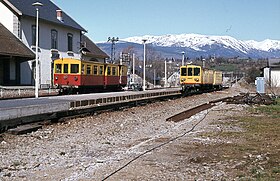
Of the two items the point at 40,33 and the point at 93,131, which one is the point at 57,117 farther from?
the point at 40,33

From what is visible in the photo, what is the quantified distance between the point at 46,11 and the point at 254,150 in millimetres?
38333

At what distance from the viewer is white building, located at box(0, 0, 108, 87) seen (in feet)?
129

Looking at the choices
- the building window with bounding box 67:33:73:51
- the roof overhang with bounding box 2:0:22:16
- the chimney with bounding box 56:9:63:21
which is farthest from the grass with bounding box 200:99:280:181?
the building window with bounding box 67:33:73:51

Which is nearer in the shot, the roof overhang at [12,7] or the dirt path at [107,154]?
the dirt path at [107,154]

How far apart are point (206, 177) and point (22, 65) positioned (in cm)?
3400

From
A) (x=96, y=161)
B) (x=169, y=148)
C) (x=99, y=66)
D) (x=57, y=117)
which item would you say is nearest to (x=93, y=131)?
(x=57, y=117)

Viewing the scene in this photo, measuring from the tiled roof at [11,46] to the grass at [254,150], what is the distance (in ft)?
73.7

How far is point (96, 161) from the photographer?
30.1 feet

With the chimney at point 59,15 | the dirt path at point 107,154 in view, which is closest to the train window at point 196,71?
the chimney at point 59,15

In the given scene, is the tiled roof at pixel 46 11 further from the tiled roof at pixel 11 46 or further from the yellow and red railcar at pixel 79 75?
the yellow and red railcar at pixel 79 75

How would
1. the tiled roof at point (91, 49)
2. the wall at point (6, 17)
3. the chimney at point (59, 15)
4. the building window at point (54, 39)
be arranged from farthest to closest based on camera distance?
the tiled roof at point (91, 49) → the chimney at point (59, 15) → the building window at point (54, 39) → the wall at point (6, 17)

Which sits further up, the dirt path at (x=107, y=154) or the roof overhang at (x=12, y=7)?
the roof overhang at (x=12, y=7)

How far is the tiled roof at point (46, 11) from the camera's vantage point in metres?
40.3

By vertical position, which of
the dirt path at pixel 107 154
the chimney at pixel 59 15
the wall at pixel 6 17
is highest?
the chimney at pixel 59 15
